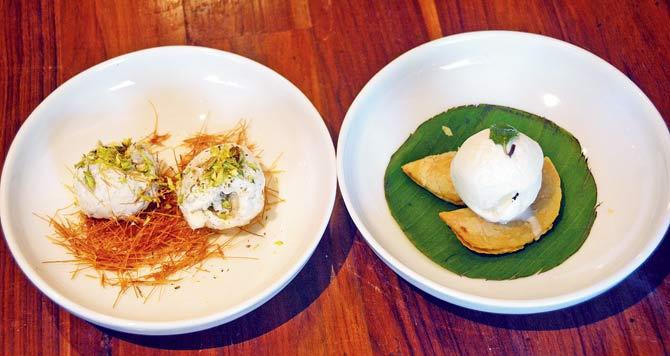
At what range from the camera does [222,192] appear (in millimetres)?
1741

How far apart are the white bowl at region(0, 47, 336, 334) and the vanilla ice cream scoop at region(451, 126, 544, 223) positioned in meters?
0.37

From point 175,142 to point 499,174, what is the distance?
0.98 meters

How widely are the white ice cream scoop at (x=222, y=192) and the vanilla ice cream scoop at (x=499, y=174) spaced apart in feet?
1.82

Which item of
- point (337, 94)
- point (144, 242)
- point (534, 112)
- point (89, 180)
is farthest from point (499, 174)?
point (89, 180)

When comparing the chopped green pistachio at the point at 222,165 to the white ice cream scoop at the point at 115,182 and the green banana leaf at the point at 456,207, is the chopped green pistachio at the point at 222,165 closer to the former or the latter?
the white ice cream scoop at the point at 115,182

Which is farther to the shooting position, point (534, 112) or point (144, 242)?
point (534, 112)

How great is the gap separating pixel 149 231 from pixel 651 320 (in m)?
1.37

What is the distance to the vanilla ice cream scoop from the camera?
5.58 feet

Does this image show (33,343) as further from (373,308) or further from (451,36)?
(451,36)

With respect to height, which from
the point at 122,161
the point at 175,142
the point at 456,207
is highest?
the point at 122,161

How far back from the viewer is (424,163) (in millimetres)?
1876

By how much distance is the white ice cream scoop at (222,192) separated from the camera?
1736mm

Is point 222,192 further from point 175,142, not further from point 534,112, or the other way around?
point 534,112

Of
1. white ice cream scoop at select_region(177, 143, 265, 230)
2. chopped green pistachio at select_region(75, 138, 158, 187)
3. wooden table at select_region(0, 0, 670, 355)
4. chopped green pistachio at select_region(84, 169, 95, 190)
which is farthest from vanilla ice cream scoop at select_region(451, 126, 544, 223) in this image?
chopped green pistachio at select_region(84, 169, 95, 190)
